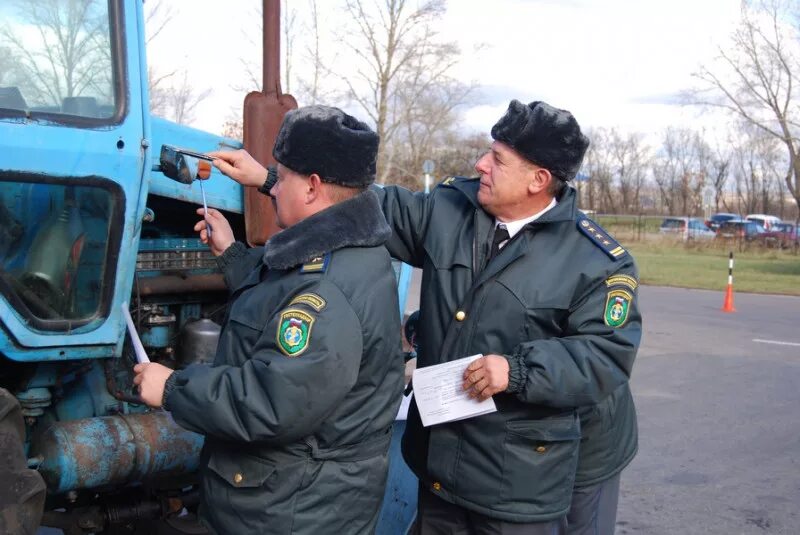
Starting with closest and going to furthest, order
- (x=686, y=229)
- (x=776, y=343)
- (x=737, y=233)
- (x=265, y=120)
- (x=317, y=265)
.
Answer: (x=317, y=265) < (x=265, y=120) < (x=776, y=343) < (x=737, y=233) < (x=686, y=229)

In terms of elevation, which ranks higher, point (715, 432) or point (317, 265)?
point (317, 265)

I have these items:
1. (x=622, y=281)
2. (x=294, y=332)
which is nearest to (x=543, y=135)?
(x=622, y=281)

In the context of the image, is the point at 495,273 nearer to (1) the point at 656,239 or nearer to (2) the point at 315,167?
(2) the point at 315,167

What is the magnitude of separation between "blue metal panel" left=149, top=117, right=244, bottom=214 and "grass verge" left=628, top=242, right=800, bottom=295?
13825mm

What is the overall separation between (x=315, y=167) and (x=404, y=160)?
2914cm

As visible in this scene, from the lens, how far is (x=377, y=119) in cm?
2697

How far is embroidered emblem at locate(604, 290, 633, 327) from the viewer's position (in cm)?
247

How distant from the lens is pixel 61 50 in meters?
2.94

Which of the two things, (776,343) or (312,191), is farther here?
(776,343)

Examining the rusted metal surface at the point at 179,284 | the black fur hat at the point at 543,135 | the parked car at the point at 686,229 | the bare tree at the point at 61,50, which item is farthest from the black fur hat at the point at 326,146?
the parked car at the point at 686,229

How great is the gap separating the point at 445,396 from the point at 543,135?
2.59ft

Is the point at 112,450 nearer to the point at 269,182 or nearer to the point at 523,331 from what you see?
the point at 269,182

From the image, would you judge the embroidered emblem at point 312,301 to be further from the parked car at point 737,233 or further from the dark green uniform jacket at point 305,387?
the parked car at point 737,233

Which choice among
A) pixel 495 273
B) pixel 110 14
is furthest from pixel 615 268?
pixel 110 14
